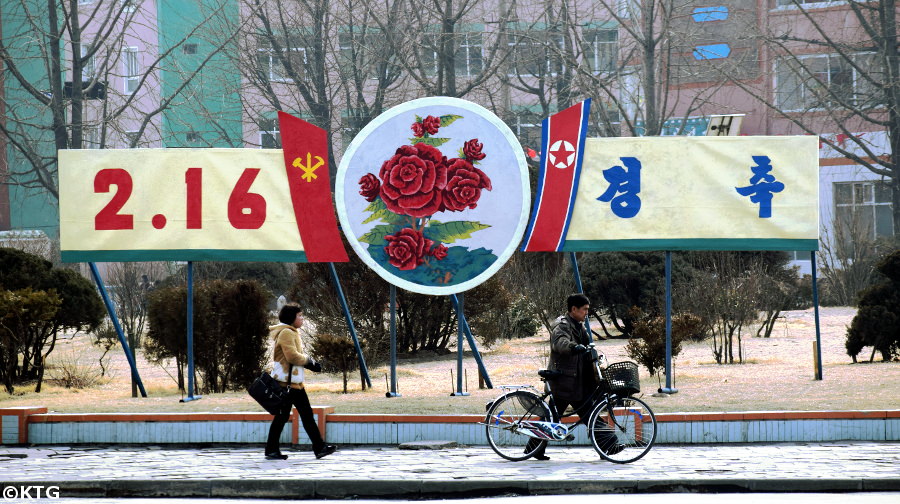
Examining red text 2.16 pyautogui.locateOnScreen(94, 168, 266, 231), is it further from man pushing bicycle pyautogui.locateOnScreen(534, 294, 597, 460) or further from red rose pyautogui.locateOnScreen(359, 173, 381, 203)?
man pushing bicycle pyautogui.locateOnScreen(534, 294, 597, 460)

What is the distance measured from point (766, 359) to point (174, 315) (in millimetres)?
8988

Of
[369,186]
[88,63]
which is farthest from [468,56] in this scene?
[369,186]

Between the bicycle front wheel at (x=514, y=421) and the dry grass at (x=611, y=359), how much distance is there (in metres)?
1.88

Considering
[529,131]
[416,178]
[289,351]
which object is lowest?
[289,351]

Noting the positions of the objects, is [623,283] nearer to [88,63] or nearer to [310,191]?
[310,191]

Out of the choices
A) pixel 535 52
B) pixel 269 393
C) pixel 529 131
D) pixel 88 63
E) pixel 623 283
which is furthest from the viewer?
pixel 529 131

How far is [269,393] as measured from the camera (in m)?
11.0

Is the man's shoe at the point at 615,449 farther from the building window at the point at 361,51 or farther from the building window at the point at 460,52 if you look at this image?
the building window at the point at 361,51

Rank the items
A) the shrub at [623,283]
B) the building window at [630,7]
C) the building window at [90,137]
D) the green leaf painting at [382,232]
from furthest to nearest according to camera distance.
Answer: the building window at [90,137] → the building window at [630,7] → the shrub at [623,283] → the green leaf painting at [382,232]

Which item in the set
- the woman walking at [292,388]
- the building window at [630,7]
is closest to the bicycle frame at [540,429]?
the woman walking at [292,388]

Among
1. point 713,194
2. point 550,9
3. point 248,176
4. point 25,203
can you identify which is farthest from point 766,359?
point 25,203

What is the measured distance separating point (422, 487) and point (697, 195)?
6857 mm

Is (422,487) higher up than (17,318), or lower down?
lower down

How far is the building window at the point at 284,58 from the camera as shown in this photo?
124 ft
